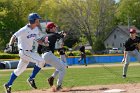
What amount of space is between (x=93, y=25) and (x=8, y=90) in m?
66.6

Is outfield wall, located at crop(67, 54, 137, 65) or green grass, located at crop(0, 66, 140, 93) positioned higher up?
green grass, located at crop(0, 66, 140, 93)

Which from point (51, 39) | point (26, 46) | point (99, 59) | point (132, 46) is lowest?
point (99, 59)

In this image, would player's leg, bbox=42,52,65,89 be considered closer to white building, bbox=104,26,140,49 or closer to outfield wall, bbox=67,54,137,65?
outfield wall, bbox=67,54,137,65

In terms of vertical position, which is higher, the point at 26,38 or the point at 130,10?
the point at 130,10

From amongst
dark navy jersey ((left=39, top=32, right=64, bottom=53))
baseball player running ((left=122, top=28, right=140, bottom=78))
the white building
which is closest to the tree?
the white building

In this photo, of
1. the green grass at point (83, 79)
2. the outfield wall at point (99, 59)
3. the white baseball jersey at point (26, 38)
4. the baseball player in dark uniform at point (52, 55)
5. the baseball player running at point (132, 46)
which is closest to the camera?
the white baseball jersey at point (26, 38)

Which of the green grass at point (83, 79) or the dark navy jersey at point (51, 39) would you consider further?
the green grass at point (83, 79)

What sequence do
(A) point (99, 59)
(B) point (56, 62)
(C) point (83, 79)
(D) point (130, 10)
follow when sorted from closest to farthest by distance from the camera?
(B) point (56, 62) → (C) point (83, 79) → (A) point (99, 59) → (D) point (130, 10)

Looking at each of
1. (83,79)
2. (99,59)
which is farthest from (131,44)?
(99,59)

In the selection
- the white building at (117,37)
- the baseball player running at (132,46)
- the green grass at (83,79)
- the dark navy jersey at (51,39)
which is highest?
the dark navy jersey at (51,39)

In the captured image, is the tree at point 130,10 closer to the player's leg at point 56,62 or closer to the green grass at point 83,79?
the green grass at point 83,79

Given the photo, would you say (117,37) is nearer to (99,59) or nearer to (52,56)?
(99,59)

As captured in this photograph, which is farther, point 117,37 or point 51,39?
point 117,37

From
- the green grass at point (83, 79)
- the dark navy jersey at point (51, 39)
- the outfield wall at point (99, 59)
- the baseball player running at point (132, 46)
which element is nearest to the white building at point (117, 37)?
the outfield wall at point (99, 59)
